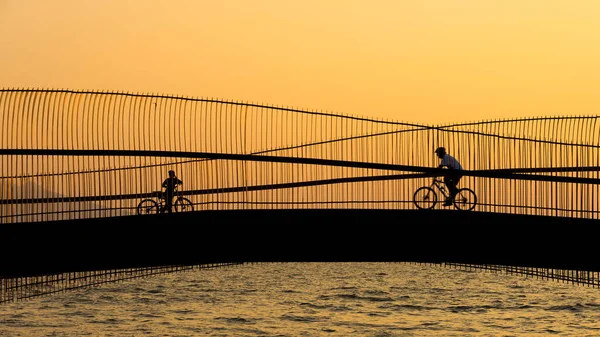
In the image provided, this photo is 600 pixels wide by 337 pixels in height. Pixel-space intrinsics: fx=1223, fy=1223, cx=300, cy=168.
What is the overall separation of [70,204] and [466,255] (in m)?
10.5

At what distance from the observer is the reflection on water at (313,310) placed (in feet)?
397

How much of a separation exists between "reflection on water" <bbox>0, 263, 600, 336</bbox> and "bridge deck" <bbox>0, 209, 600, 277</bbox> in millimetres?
83570

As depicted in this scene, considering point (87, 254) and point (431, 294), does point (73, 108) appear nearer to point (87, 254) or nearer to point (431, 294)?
point (87, 254)

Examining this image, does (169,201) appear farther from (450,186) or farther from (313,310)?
(313,310)

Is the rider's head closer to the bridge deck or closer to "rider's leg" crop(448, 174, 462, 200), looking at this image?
"rider's leg" crop(448, 174, 462, 200)

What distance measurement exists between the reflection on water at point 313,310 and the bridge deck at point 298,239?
274 ft

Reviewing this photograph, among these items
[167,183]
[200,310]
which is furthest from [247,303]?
[167,183]

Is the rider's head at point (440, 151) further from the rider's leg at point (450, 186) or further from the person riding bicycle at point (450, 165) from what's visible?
the rider's leg at point (450, 186)

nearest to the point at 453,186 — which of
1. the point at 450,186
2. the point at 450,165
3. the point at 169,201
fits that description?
the point at 450,186

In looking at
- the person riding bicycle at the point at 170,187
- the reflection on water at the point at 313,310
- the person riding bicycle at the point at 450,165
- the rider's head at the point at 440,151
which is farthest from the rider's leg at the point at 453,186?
the reflection on water at the point at 313,310

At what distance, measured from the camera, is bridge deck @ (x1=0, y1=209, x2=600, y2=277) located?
101 ft

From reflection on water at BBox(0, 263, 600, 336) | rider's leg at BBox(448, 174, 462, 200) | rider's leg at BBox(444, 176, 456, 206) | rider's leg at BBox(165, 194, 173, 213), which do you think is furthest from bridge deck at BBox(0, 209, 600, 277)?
reflection on water at BBox(0, 263, 600, 336)

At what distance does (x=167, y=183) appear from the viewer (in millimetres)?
39594

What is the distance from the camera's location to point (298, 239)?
31359mm
